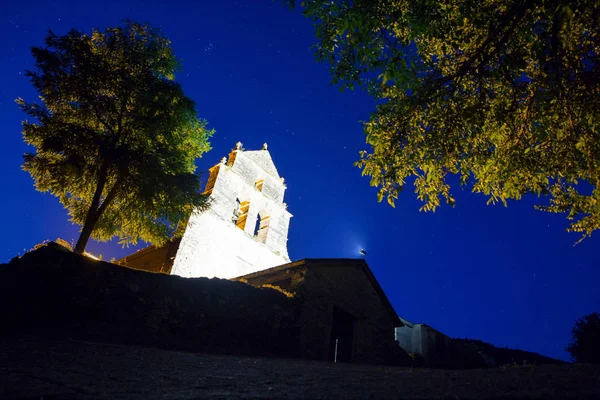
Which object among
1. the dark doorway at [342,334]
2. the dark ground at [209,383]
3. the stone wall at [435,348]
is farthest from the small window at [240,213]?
the dark ground at [209,383]

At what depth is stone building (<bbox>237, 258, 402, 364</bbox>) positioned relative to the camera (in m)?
13.1

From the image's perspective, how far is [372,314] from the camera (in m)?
16.6

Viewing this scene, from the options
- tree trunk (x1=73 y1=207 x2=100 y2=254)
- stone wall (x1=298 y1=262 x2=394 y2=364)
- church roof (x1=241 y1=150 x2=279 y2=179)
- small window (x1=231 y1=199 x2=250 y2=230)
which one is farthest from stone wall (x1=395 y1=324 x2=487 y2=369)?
tree trunk (x1=73 y1=207 x2=100 y2=254)

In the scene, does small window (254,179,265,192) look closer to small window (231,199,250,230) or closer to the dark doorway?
small window (231,199,250,230)

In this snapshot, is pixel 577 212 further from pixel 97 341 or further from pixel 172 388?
pixel 97 341

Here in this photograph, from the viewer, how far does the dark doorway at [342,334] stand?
15102 millimetres

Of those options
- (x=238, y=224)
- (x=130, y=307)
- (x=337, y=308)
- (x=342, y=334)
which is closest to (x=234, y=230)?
(x=238, y=224)

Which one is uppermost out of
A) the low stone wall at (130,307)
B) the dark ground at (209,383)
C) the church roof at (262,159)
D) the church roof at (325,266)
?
the church roof at (262,159)

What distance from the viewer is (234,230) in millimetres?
20734

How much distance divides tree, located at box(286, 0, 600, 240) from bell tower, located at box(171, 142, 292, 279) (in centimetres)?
1193

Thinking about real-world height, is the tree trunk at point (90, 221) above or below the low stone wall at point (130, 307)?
above

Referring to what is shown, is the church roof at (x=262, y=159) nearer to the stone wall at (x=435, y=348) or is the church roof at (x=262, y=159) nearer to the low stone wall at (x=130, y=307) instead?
the low stone wall at (x=130, y=307)

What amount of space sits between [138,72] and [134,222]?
6.49 m

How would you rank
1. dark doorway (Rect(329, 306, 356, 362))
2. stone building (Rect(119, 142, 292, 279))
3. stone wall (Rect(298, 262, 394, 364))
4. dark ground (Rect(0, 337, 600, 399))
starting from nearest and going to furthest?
1. dark ground (Rect(0, 337, 600, 399))
2. stone wall (Rect(298, 262, 394, 364))
3. dark doorway (Rect(329, 306, 356, 362))
4. stone building (Rect(119, 142, 292, 279))
